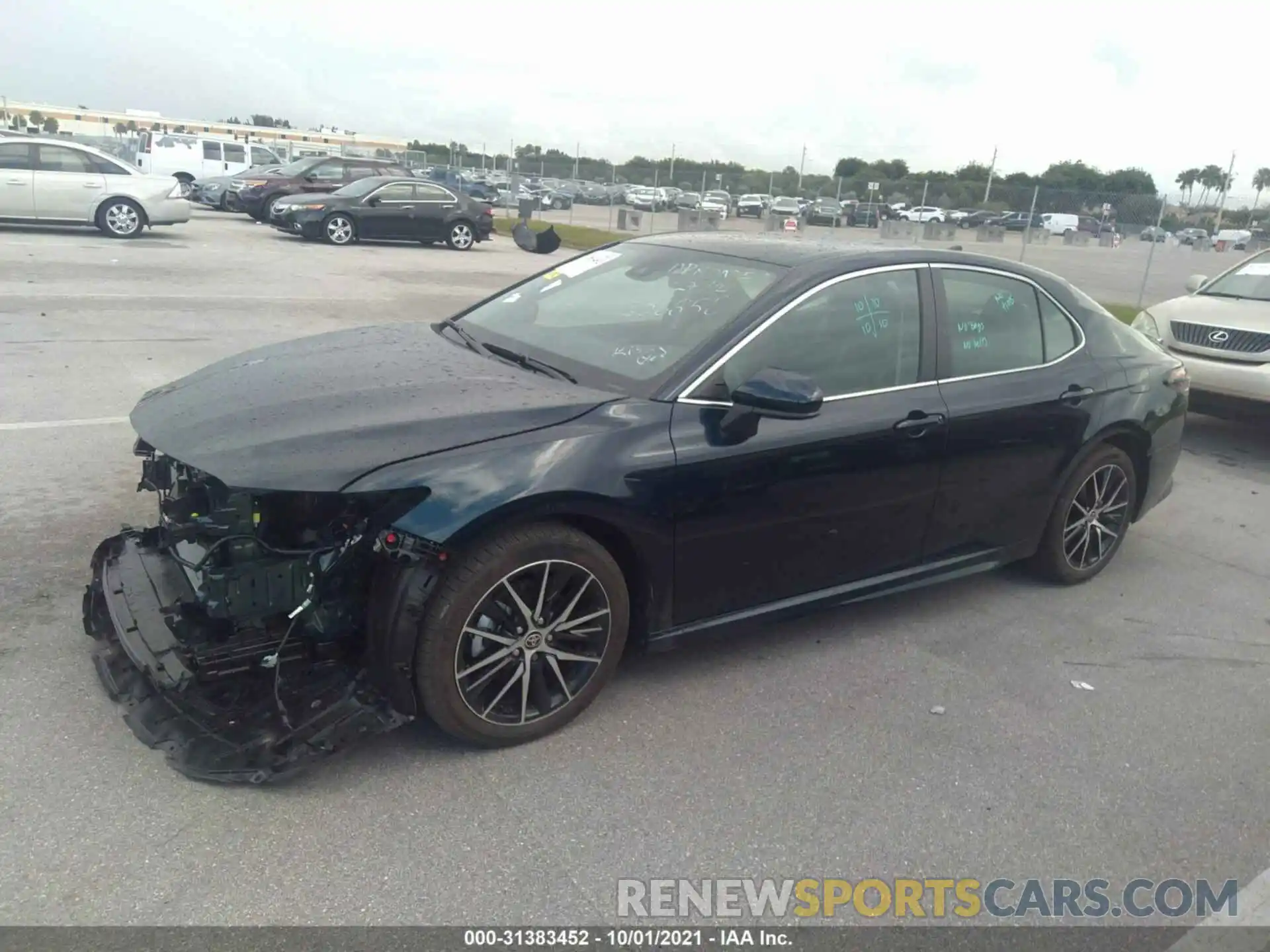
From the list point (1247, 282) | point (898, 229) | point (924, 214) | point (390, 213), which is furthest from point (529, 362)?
point (924, 214)

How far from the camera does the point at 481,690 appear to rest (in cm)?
324

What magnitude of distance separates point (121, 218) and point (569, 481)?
1739 centimetres

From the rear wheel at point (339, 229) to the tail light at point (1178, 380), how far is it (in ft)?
57.2

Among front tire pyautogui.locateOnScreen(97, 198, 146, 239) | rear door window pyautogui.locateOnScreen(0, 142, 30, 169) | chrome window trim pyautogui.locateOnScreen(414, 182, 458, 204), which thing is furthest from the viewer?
chrome window trim pyautogui.locateOnScreen(414, 182, 458, 204)

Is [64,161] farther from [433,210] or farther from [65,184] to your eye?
[433,210]

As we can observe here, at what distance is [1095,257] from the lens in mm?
29984

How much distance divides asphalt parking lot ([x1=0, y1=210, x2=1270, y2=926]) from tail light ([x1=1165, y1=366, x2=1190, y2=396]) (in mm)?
974

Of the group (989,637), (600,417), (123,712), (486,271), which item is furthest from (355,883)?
(486,271)

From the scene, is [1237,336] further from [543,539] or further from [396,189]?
[396,189]

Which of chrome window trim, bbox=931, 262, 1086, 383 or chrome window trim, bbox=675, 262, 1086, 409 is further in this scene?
chrome window trim, bbox=931, 262, 1086, 383

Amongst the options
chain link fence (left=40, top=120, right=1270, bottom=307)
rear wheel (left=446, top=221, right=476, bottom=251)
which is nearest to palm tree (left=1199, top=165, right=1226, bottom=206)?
chain link fence (left=40, top=120, right=1270, bottom=307)

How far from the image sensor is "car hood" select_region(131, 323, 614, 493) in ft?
9.96

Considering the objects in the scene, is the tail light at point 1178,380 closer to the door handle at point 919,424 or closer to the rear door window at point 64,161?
Answer: the door handle at point 919,424

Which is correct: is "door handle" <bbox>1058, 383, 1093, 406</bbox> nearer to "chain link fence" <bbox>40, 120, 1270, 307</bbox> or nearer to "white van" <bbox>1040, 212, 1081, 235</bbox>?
"chain link fence" <bbox>40, 120, 1270, 307</bbox>
